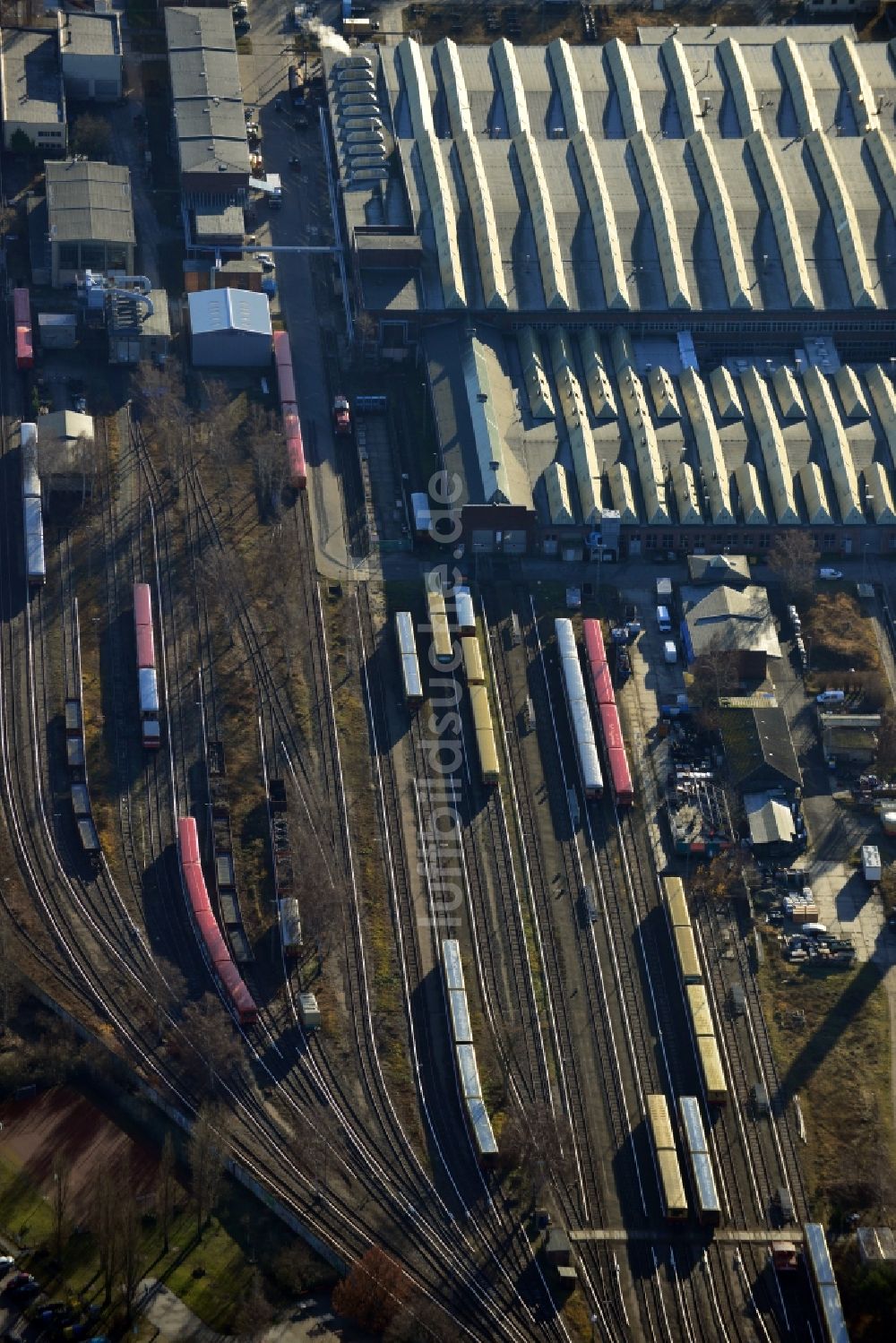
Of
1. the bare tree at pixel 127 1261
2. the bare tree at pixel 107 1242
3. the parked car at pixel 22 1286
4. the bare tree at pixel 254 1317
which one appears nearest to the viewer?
the bare tree at pixel 127 1261

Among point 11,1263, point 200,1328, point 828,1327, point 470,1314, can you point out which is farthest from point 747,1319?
point 11,1263

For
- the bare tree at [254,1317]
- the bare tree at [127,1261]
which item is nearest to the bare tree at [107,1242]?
the bare tree at [127,1261]

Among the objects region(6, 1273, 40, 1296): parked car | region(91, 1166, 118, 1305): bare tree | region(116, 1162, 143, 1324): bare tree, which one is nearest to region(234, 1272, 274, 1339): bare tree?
region(116, 1162, 143, 1324): bare tree

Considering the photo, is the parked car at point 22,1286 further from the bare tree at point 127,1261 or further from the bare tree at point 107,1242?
the bare tree at point 127,1261

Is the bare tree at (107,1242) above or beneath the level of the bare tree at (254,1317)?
above

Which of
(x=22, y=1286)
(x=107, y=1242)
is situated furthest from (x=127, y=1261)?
(x=22, y=1286)

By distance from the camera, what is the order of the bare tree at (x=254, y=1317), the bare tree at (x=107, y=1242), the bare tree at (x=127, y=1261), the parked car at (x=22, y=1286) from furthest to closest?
1. the parked car at (x=22, y=1286)
2. the bare tree at (x=107, y=1242)
3. the bare tree at (x=254, y=1317)
4. the bare tree at (x=127, y=1261)

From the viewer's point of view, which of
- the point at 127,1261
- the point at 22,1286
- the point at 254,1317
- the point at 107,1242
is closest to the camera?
the point at 127,1261

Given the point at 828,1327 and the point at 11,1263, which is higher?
the point at 11,1263

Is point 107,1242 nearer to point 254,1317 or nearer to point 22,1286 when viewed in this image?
point 22,1286

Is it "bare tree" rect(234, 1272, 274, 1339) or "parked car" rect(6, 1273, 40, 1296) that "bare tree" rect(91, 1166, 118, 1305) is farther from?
"bare tree" rect(234, 1272, 274, 1339)

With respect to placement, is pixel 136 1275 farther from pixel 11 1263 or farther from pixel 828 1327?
pixel 828 1327
